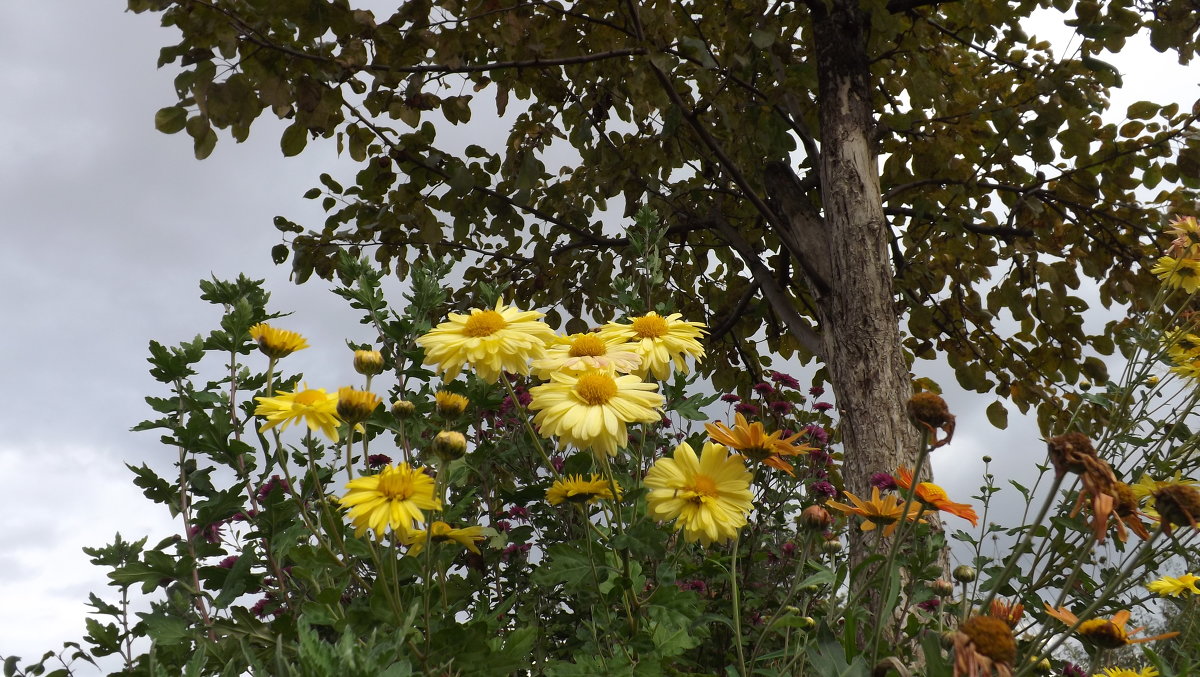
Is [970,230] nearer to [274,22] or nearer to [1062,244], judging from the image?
[1062,244]

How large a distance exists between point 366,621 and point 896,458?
274cm

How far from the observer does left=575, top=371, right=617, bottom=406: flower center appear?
129 cm

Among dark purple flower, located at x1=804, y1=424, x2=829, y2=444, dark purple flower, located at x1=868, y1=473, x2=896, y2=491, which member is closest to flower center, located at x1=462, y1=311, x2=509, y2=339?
dark purple flower, located at x1=868, y1=473, x2=896, y2=491

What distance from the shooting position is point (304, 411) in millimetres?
1254

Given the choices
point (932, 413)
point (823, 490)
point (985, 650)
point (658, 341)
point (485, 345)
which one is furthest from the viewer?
point (823, 490)

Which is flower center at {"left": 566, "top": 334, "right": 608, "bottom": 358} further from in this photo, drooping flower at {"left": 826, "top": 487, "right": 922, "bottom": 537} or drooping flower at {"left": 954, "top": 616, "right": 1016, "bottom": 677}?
drooping flower at {"left": 954, "top": 616, "right": 1016, "bottom": 677}

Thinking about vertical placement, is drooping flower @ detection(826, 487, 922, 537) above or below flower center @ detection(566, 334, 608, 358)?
below

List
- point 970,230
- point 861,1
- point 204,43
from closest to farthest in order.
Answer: point 204,43
point 861,1
point 970,230

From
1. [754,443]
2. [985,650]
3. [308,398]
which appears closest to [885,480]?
[754,443]

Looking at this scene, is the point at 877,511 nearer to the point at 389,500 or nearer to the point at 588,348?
the point at 588,348

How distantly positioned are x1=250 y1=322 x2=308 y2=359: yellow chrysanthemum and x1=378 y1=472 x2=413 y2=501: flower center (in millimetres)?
352

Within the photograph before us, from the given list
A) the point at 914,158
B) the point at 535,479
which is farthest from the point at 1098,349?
→ the point at 535,479

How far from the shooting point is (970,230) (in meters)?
4.75

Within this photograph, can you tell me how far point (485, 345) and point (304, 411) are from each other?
0.30 meters
